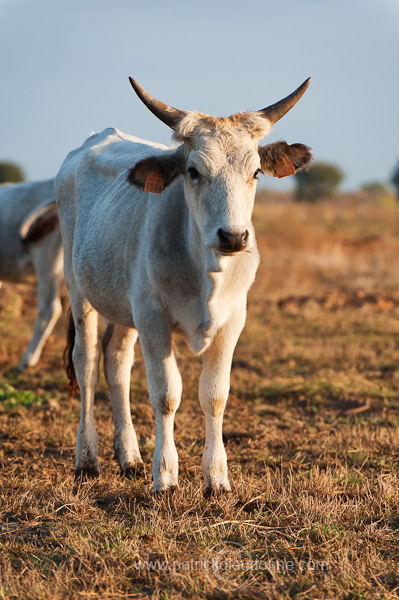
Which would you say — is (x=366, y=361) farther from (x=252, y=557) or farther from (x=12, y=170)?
(x=12, y=170)

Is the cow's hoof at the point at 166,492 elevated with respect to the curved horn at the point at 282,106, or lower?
lower

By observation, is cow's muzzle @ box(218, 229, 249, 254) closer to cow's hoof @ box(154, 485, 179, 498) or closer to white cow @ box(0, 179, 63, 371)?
cow's hoof @ box(154, 485, 179, 498)

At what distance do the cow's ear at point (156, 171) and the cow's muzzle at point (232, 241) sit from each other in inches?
28.8

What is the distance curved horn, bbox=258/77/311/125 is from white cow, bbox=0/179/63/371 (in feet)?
15.6

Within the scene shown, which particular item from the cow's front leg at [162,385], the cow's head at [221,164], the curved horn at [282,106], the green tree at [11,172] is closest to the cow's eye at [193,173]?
the cow's head at [221,164]

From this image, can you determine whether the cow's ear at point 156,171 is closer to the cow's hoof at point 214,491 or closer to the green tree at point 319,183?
the cow's hoof at point 214,491

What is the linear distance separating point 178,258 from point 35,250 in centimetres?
485

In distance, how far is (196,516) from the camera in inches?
162

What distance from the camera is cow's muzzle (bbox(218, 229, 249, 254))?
390 centimetres

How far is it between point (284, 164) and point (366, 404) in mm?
3025

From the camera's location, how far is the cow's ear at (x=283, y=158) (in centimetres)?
462

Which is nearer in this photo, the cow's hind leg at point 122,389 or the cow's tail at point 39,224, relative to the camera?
the cow's hind leg at point 122,389

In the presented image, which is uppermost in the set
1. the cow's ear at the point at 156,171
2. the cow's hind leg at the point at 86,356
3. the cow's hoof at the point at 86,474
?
the cow's ear at the point at 156,171

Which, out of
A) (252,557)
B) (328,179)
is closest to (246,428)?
(252,557)
